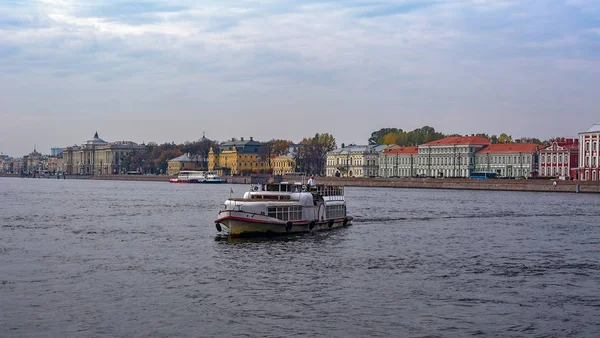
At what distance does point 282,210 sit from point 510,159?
91.0m

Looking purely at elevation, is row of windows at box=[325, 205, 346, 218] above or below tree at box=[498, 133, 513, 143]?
below

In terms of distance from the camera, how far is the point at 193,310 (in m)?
17.7

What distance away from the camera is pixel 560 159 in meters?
108

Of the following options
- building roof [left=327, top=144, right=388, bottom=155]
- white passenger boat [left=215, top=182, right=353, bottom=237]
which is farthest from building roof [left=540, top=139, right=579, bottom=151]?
white passenger boat [left=215, top=182, right=353, bottom=237]

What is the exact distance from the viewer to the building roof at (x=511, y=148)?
115588mm

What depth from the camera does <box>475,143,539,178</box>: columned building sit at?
4513 inches

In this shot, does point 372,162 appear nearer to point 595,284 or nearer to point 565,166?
point 565,166

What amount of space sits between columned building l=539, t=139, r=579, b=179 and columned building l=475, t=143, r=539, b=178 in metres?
2.36

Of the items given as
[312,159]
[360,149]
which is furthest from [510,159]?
[312,159]

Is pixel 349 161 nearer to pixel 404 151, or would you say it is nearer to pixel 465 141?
pixel 404 151

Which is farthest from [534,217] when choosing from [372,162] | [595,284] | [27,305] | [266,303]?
[372,162]

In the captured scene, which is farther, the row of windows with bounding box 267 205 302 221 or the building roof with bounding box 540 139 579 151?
the building roof with bounding box 540 139 579 151

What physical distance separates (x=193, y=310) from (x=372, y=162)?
13116 cm

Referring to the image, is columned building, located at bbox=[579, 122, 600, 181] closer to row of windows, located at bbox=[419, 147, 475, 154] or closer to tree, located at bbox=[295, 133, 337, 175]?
row of windows, located at bbox=[419, 147, 475, 154]
